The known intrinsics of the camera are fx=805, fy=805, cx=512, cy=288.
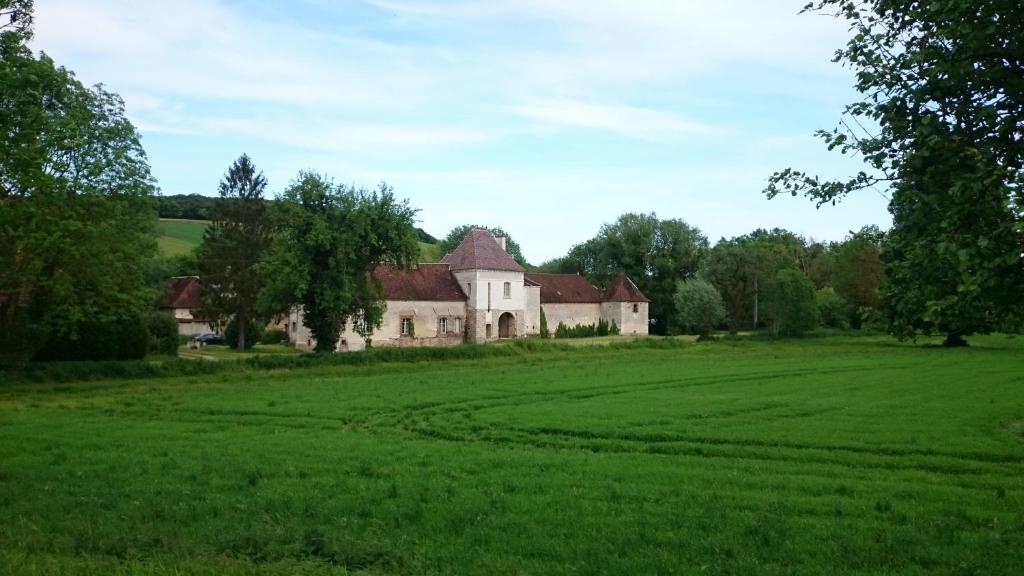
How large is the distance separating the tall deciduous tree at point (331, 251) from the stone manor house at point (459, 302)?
11.7 meters

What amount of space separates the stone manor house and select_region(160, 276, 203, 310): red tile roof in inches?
474

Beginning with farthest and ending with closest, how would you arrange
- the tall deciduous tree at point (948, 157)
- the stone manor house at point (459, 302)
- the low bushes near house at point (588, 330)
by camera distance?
the low bushes near house at point (588, 330), the stone manor house at point (459, 302), the tall deciduous tree at point (948, 157)

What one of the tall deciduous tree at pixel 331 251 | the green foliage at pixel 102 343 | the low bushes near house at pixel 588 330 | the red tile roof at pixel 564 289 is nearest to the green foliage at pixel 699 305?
the low bushes near house at pixel 588 330

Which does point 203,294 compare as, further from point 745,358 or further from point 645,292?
point 645,292

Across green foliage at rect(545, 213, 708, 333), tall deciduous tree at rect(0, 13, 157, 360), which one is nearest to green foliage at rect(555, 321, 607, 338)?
green foliage at rect(545, 213, 708, 333)

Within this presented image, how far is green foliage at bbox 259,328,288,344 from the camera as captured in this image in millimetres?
62900

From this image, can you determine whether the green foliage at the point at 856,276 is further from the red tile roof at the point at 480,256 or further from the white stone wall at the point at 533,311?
the red tile roof at the point at 480,256

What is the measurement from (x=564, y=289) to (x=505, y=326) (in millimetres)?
10880

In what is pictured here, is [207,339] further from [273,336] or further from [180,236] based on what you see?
[180,236]

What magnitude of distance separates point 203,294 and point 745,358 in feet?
120

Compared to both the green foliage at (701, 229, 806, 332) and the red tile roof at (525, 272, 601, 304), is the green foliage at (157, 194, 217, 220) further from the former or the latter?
the green foliage at (701, 229, 806, 332)

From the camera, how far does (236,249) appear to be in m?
55.8

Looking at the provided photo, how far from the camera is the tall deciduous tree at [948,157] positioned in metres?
7.94

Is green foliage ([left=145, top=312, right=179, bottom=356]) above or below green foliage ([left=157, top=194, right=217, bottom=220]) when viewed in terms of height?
below
